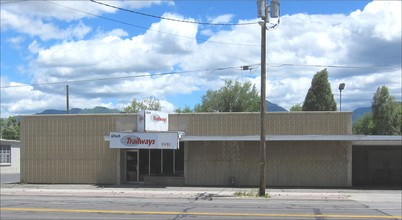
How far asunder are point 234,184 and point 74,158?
9.54 meters

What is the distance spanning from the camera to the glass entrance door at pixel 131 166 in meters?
28.8

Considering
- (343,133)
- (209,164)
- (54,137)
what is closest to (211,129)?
(209,164)

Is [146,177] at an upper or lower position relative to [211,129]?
lower

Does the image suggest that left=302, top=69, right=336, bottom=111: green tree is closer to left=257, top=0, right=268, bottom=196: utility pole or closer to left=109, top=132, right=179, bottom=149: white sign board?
left=109, top=132, right=179, bottom=149: white sign board

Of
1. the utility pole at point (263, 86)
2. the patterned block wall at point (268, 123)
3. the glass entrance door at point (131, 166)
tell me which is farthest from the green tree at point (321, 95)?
the utility pole at point (263, 86)

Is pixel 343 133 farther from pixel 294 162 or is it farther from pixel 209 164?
pixel 209 164

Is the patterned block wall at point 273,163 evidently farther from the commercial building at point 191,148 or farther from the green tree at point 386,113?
the green tree at point 386,113

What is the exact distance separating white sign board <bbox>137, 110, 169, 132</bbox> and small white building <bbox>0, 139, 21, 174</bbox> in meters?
26.0

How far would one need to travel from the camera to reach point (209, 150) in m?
27.8

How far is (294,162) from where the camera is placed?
27.3 meters

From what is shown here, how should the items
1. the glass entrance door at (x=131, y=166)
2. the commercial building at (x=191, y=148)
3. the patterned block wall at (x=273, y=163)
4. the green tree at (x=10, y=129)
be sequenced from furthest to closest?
the green tree at (x=10, y=129), the glass entrance door at (x=131, y=166), the patterned block wall at (x=273, y=163), the commercial building at (x=191, y=148)

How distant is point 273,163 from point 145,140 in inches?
287

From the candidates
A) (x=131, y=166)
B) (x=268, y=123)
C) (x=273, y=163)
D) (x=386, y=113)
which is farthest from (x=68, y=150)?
(x=386, y=113)

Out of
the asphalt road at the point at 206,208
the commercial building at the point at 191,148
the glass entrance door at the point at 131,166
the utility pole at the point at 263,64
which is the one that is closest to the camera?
the asphalt road at the point at 206,208
